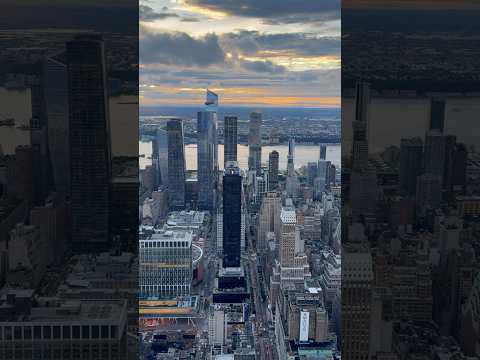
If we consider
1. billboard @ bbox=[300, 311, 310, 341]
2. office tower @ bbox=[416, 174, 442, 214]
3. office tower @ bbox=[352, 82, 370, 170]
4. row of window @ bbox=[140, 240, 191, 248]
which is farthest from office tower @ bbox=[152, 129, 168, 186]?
office tower @ bbox=[416, 174, 442, 214]

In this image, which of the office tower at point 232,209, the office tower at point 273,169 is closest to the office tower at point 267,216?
the office tower at point 273,169

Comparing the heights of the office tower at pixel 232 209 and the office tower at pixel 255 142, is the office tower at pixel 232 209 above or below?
below

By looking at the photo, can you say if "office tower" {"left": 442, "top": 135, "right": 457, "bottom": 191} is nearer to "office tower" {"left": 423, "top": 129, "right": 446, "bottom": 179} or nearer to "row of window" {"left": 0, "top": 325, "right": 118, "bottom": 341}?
"office tower" {"left": 423, "top": 129, "right": 446, "bottom": 179}

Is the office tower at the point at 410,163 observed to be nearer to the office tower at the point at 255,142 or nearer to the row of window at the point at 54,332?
the row of window at the point at 54,332

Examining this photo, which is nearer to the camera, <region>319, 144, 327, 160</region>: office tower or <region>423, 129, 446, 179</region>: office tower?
<region>423, 129, 446, 179</region>: office tower

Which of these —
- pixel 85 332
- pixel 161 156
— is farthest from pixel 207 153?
pixel 85 332
